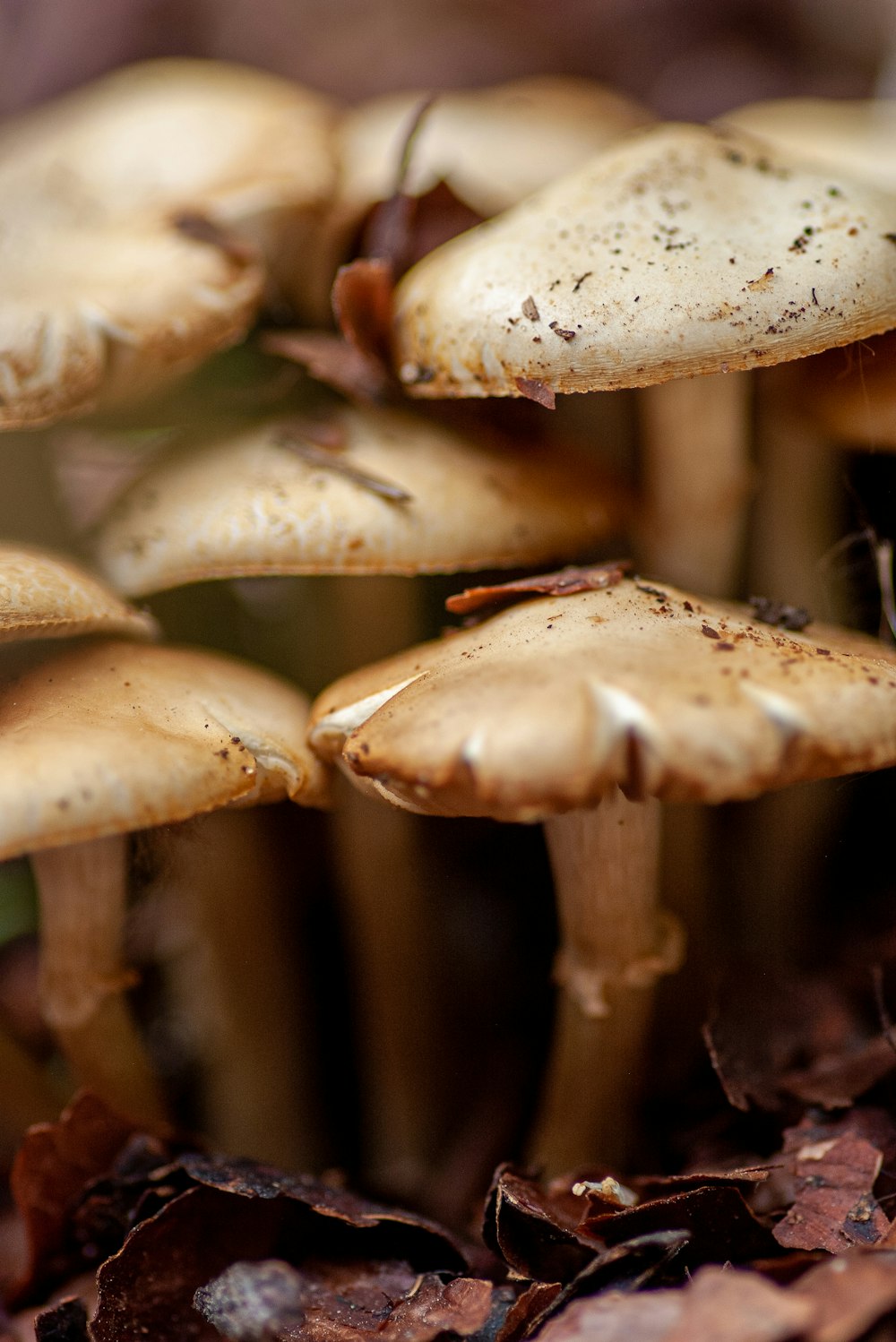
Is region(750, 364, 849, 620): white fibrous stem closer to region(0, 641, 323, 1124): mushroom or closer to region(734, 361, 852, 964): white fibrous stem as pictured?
region(734, 361, 852, 964): white fibrous stem

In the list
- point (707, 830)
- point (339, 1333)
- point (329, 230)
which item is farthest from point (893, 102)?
point (339, 1333)

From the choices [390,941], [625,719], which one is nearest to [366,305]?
[625,719]

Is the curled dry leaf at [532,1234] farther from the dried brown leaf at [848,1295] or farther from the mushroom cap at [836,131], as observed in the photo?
the mushroom cap at [836,131]

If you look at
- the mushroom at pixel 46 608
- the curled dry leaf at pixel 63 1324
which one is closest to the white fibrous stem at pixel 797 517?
the mushroom at pixel 46 608

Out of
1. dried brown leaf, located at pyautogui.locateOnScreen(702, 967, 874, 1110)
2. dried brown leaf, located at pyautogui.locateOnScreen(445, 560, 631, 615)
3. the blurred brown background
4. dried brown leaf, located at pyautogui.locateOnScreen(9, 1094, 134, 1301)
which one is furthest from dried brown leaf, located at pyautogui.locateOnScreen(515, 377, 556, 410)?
the blurred brown background

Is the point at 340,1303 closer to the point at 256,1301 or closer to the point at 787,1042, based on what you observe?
the point at 256,1301
